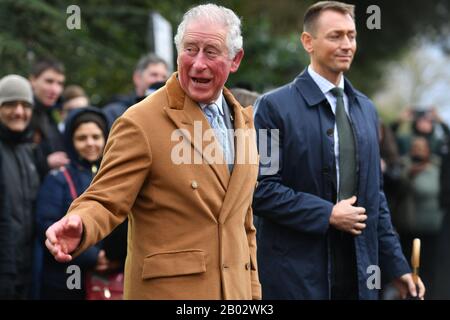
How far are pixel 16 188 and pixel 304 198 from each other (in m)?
2.87

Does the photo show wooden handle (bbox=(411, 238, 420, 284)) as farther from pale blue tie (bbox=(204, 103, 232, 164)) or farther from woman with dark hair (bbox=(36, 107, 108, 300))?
woman with dark hair (bbox=(36, 107, 108, 300))

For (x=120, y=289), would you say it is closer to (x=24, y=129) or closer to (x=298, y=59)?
(x=24, y=129)

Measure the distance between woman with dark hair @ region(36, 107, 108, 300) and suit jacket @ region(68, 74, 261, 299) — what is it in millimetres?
2816

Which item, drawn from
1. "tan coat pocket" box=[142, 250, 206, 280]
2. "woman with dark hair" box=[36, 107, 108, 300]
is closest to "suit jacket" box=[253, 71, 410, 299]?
"tan coat pocket" box=[142, 250, 206, 280]

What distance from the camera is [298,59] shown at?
53.1 ft

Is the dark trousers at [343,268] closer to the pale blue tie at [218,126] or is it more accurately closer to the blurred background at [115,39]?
the pale blue tie at [218,126]

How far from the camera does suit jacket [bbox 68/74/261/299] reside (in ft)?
14.8

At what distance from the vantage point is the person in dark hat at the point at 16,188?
788 centimetres

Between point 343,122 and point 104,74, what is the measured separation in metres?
7.58

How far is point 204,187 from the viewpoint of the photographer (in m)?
4.65

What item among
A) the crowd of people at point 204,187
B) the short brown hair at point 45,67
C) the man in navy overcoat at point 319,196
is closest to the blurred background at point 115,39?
the short brown hair at point 45,67

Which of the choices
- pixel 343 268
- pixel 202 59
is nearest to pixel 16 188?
pixel 343 268
